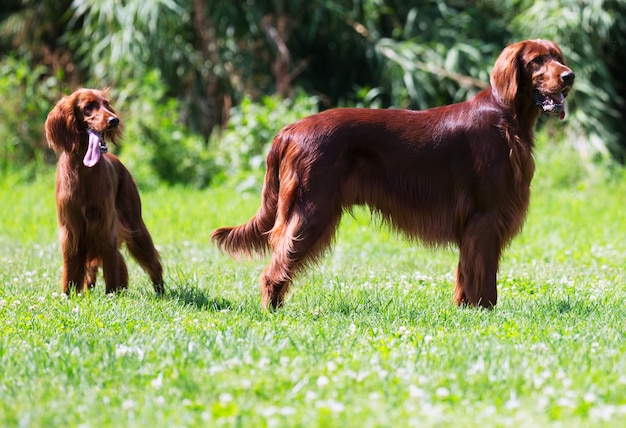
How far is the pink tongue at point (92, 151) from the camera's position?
5352mm

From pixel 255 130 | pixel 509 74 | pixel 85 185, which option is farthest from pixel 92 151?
pixel 255 130

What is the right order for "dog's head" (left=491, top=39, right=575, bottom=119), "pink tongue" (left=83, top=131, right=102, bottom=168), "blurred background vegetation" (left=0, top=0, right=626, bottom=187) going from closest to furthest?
1. "dog's head" (left=491, top=39, right=575, bottom=119)
2. "pink tongue" (left=83, top=131, right=102, bottom=168)
3. "blurred background vegetation" (left=0, top=0, right=626, bottom=187)

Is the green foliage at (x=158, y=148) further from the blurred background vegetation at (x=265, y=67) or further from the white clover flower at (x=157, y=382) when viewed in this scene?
the white clover flower at (x=157, y=382)

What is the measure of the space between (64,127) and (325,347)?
8.00 feet

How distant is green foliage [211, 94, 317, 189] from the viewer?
11727mm

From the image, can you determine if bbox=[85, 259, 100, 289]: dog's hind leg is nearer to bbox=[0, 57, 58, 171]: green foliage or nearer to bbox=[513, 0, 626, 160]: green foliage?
bbox=[0, 57, 58, 171]: green foliage

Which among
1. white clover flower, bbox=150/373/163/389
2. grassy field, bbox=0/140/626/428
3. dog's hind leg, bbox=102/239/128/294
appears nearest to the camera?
grassy field, bbox=0/140/626/428

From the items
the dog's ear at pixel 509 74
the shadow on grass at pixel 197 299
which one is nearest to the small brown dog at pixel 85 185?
the shadow on grass at pixel 197 299

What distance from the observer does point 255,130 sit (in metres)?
11.8

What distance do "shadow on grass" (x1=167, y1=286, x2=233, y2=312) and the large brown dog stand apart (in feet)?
1.08

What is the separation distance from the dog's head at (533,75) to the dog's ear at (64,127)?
8.54 feet

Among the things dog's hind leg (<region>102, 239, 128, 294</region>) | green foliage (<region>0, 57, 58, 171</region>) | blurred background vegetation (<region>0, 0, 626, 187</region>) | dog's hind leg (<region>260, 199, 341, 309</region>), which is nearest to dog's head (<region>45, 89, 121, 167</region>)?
dog's hind leg (<region>102, 239, 128, 294</region>)

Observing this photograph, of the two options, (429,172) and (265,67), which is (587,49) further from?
(429,172)

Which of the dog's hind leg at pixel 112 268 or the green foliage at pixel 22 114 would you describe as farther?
the green foliage at pixel 22 114
